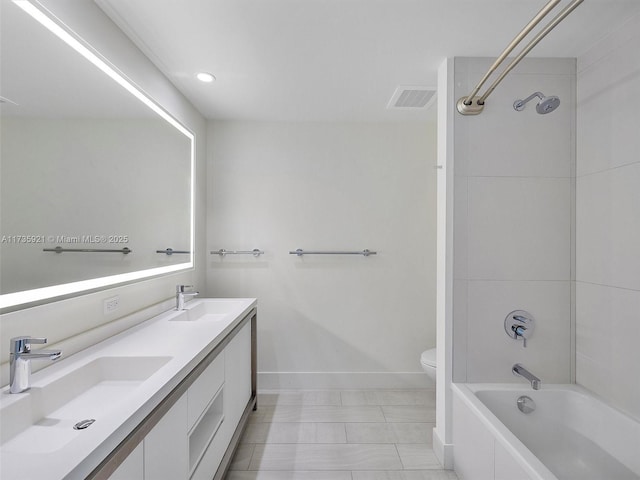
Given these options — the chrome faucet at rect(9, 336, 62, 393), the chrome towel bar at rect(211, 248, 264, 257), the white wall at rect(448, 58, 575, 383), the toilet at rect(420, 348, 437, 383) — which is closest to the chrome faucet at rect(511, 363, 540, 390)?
the white wall at rect(448, 58, 575, 383)

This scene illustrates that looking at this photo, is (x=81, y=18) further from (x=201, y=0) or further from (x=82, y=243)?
(x=82, y=243)

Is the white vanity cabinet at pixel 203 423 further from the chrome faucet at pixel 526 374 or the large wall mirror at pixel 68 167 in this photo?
the chrome faucet at pixel 526 374

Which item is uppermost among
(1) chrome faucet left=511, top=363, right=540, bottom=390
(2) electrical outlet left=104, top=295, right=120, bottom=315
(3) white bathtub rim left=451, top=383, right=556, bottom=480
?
(2) electrical outlet left=104, top=295, right=120, bottom=315

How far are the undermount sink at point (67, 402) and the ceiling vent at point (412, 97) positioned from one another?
7.17ft

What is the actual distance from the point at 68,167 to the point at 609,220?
255cm

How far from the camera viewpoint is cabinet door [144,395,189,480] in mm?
1006

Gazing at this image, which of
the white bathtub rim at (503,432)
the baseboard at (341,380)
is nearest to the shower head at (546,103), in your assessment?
the white bathtub rim at (503,432)

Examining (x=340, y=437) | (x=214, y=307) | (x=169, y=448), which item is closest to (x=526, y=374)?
(x=340, y=437)

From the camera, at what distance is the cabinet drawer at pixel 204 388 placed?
1.33 metres

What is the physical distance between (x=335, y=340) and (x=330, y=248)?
821 mm

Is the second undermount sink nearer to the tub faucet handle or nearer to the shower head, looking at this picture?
the tub faucet handle

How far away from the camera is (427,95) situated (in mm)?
2373

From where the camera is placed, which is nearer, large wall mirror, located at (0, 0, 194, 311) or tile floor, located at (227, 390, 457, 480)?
large wall mirror, located at (0, 0, 194, 311)

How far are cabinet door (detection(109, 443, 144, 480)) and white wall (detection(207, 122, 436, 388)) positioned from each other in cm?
195
